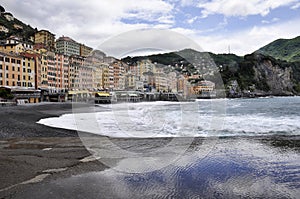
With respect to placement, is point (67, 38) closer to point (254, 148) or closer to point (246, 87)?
point (246, 87)

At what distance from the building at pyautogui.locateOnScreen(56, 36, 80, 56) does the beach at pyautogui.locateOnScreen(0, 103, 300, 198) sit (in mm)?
98235

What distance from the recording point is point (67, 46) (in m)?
101

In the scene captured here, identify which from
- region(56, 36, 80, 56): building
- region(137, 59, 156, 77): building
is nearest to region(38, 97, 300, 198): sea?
region(137, 59, 156, 77): building

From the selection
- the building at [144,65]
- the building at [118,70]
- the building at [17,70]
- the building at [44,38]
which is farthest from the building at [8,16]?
the building at [144,65]

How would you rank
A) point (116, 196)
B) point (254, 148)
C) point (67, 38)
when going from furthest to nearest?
point (67, 38)
point (254, 148)
point (116, 196)

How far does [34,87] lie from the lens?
53.3 meters

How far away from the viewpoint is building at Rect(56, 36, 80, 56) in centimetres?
10025

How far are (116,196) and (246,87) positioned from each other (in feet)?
461

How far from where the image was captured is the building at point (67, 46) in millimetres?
100250

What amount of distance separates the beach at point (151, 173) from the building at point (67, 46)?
98235mm

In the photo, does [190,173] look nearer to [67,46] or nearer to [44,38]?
[67,46]

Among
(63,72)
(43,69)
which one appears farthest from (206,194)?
(63,72)

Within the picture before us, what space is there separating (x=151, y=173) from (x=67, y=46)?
10357cm

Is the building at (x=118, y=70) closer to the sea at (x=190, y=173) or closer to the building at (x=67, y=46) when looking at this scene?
the sea at (x=190, y=173)
